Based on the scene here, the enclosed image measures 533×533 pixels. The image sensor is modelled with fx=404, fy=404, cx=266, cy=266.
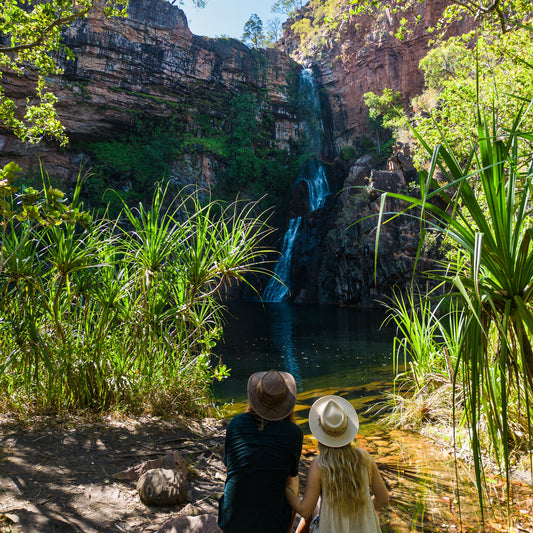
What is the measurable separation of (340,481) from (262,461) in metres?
0.31

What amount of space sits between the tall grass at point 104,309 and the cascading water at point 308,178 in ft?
56.9

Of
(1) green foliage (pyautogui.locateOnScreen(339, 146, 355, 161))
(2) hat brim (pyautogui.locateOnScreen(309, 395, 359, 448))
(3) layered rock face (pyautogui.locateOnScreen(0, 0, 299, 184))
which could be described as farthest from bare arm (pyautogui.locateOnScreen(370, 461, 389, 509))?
(1) green foliage (pyautogui.locateOnScreen(339, 146, 355, 161))

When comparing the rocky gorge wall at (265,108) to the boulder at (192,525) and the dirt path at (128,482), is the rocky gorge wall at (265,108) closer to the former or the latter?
the dirt path at (128,482)

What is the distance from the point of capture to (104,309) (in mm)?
3230

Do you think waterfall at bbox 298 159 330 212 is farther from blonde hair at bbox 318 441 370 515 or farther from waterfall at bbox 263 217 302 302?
blonde hair at bbox 318 441 370 515

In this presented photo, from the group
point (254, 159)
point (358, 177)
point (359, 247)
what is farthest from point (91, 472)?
point (254, 159)

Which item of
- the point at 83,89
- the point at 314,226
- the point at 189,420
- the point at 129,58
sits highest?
the point at 129,58

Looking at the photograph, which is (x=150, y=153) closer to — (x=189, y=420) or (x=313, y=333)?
(x=313, y=333)

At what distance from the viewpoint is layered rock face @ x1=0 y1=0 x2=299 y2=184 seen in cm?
2416

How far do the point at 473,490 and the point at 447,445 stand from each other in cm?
76

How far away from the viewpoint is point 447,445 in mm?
3572

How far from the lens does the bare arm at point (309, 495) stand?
5.28 feet

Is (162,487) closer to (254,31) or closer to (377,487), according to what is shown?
(377,487)

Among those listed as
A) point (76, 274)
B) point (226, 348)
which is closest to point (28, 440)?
point (76, 274)
